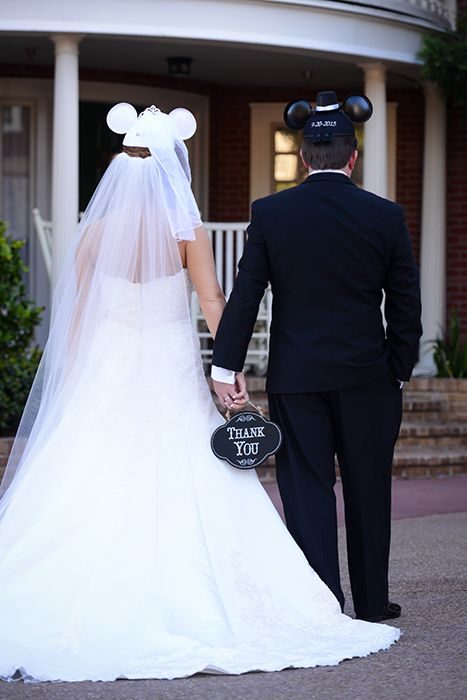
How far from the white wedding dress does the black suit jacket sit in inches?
12.7

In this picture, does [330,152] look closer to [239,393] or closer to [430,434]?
[239,393]

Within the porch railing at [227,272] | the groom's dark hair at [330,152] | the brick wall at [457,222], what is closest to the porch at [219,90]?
the brick wall at [457,222]

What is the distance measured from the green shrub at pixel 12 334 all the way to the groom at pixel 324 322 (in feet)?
15.2

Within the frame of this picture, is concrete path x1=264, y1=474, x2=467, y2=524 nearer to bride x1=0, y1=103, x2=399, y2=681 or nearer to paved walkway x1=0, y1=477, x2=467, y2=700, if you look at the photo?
paved walkway x1=0, y1=477, x2=467, y2=700

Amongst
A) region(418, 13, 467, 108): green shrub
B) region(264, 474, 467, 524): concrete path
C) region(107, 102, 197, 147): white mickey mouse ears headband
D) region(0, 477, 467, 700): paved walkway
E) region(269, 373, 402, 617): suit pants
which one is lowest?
region(264, 474, 467, 524): concrete path

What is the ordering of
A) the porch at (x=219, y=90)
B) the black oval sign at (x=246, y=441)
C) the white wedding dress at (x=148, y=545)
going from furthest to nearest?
the porch at (x=219, y=90) < the black oval sign at (x=246, y=441) < the white wedding dress at (x=148, y=545)

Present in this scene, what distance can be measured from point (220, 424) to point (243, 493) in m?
0.30

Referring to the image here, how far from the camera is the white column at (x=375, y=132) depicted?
36.2ft

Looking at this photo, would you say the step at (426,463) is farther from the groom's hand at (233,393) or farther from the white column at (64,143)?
the groom's hand at (233,393)

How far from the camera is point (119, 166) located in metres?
5.43

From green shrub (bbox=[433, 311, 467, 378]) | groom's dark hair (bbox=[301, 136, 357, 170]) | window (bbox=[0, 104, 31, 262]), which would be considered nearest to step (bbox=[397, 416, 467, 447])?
green shrub (bbox=[433, 311, 467, 378])

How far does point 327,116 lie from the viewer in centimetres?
514

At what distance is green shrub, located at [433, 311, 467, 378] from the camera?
11.4 meters

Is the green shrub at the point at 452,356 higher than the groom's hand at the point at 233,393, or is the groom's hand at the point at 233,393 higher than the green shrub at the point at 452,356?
the groom's hand at the point at 233,393
